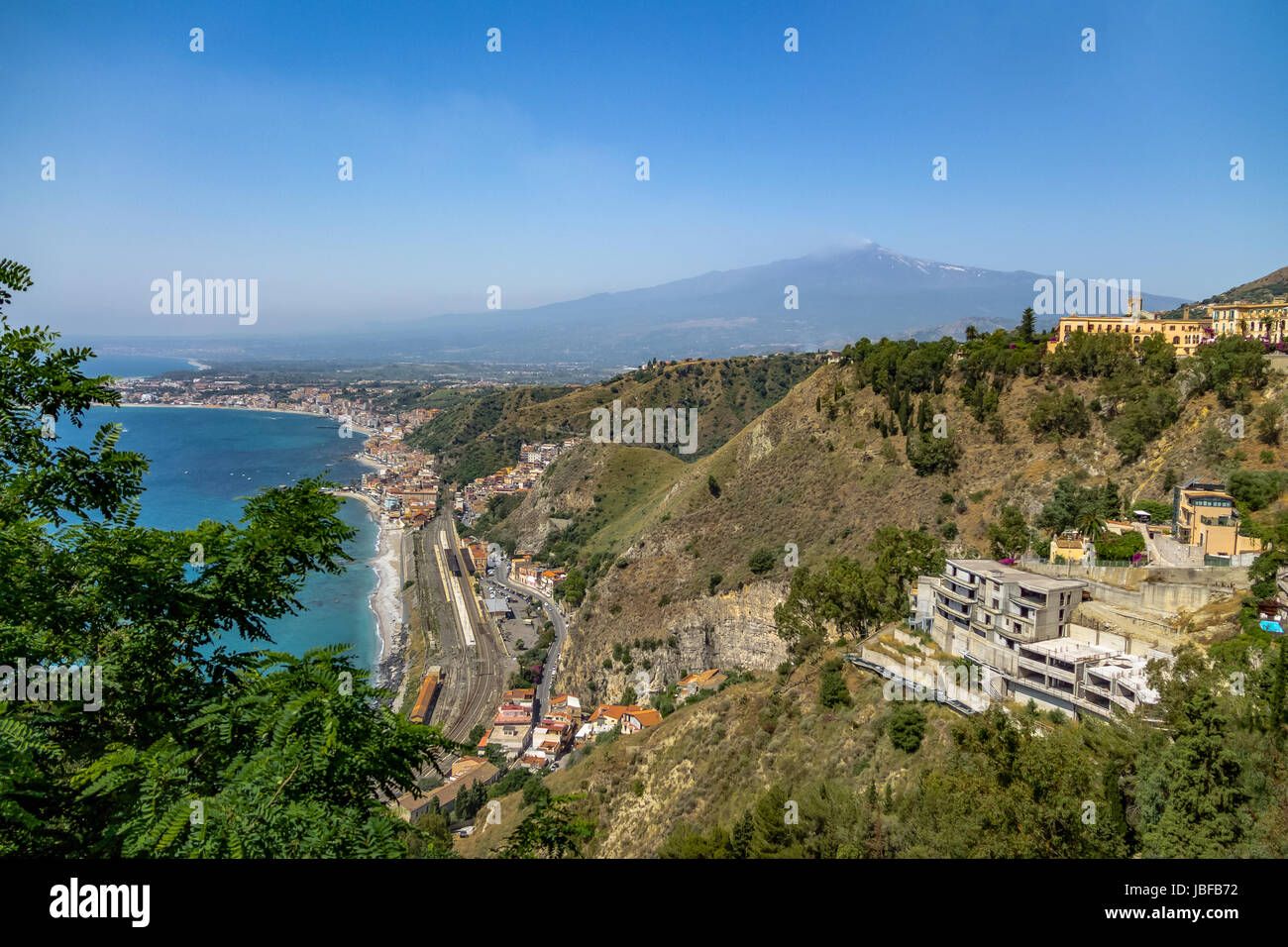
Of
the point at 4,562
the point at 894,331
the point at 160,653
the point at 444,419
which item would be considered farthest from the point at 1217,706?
the point at 894,331

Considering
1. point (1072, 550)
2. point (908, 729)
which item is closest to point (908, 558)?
point (1072, 550)

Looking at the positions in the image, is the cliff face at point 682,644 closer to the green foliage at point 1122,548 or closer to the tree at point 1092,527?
the tree at point 1092,527

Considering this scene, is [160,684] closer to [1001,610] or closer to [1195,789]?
[1195,789]

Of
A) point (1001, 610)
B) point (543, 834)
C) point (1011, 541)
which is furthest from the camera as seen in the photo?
point (1011, 541)

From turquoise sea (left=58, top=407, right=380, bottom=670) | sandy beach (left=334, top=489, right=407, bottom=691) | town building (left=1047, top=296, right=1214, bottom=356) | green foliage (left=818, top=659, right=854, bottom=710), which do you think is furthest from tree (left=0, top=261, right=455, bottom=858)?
town building (left=1047, top=296, right=1214, bottom=356)

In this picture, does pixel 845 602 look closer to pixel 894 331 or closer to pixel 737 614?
pixel 737 614

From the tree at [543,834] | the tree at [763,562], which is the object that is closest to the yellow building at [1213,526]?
the tree at [763,562]
